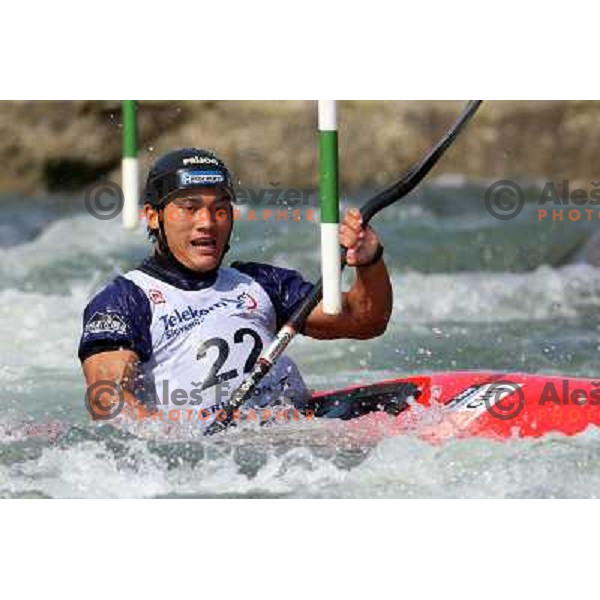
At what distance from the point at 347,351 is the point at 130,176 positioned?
6.28 ft

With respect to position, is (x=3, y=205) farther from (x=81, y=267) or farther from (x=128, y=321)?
(x=128, y=321)

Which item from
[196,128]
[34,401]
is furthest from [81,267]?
→ [34,401]

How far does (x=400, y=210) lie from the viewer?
7965mm

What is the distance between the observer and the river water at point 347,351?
3.86m

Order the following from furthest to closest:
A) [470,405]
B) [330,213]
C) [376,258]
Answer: [470,405]
[376,258]
[330,213]

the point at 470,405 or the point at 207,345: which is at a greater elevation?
the point at 207,345

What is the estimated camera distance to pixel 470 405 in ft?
13.3

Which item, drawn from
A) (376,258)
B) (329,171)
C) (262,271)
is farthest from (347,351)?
(329,171)

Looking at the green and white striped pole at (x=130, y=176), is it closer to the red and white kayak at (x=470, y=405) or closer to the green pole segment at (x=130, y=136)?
the green pole segment at (x=130, y=136)

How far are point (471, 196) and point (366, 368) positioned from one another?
2.71 metres

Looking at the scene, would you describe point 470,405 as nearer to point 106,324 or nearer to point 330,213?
point 330,213

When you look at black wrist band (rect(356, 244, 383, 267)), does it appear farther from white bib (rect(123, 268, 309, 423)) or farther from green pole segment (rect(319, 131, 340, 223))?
white bib (rect(123, 268, 309, 423))

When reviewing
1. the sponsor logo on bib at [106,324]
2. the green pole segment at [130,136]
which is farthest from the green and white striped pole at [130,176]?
the sponsor logo on bib at [106,324]

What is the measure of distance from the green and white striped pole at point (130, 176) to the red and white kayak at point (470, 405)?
57 centimetres
